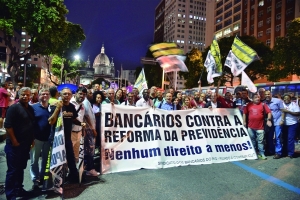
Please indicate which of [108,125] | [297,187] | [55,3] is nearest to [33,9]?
[55,3]

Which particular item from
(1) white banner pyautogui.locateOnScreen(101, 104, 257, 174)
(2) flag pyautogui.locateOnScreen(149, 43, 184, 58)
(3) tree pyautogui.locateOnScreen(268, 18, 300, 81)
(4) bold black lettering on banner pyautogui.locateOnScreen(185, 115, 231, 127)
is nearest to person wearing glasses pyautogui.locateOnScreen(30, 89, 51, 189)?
(1) white banner pyautogui.locateOnScreen(101, 104, 257, 174)

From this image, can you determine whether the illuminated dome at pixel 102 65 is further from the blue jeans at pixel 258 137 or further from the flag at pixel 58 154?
the flag at pixel 58 154

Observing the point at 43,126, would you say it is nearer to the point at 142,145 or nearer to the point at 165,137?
the point at 142,145

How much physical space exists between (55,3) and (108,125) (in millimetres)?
17377

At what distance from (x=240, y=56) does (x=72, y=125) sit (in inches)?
249

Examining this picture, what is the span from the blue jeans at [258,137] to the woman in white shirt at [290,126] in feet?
2.91

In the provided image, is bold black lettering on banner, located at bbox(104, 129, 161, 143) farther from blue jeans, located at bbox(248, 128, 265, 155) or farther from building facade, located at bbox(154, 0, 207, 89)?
building facade, located at bbox(154, 0, 207, 89)

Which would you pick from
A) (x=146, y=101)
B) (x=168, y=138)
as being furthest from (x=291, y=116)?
(x=146, y=101)

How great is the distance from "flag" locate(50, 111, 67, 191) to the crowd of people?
0.13 metres

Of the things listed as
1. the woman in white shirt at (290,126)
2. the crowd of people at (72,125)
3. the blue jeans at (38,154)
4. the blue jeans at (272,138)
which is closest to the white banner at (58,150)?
the crowd of people at (72,125)

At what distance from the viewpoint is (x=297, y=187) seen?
4.93 m

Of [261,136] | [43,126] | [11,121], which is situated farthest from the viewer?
[261,136]

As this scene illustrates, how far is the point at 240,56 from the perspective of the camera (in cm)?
891

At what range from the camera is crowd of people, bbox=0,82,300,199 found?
4168 millimetres
